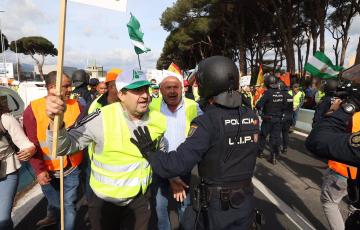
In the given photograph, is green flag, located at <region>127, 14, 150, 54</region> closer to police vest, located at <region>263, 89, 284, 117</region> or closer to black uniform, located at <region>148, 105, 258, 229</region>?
black uniform, located at <region>148, 105, 258, 229</region>

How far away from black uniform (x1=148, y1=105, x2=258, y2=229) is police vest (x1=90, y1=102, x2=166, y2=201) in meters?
0.24

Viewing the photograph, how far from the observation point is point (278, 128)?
7355 millimetres

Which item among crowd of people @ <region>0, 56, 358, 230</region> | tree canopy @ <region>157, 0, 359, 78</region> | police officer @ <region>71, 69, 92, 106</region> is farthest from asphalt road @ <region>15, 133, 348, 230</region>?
tree canopy @ <region>157, 0, 359, 78</region>

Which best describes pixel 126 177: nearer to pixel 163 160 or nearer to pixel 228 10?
pixel 163 160

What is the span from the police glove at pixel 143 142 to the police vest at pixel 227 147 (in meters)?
0.39

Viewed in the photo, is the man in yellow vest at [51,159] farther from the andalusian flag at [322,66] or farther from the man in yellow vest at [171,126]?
the andalusian flag at [322,66]

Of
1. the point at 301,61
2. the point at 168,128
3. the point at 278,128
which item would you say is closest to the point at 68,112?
the point at 168,128

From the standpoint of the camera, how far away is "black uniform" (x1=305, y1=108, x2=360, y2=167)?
160cm

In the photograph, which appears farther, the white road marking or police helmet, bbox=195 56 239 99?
the white road marking

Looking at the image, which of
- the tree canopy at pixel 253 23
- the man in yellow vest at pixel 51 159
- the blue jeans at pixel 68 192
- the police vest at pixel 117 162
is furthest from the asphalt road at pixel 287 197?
the tree canopy at pixel 253 23

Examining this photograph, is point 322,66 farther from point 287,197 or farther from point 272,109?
point 272,109

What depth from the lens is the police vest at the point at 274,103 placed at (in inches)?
287

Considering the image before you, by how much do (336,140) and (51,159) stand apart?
2.57 meters

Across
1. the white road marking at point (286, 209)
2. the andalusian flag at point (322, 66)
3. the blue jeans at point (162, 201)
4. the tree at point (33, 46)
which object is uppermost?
the tree at point (33, 46)
